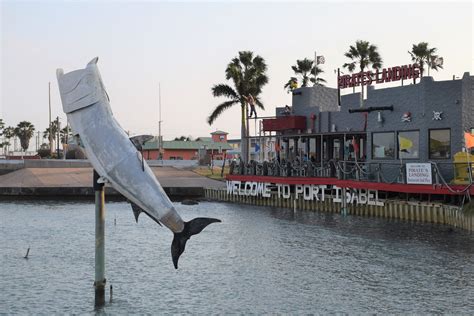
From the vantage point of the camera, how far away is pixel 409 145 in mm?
34312

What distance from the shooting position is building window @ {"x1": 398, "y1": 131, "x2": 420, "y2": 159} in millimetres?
33906

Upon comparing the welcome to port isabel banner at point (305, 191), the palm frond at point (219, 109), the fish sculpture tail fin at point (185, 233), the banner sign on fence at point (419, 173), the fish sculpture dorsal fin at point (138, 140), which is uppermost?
the palm frond at point (219, 109)

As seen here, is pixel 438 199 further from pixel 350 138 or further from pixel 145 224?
pixel 145 224

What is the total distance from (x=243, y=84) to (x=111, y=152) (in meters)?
46.7

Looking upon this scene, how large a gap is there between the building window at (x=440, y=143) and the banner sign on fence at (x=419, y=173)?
189 centimetres

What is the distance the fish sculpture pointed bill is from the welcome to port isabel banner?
25255 millimetres

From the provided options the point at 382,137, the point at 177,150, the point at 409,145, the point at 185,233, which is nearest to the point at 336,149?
the point at 382,137

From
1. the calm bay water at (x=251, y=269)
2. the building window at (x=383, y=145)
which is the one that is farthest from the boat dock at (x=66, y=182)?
the building window at (x=383, y=145)

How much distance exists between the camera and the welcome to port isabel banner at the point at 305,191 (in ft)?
122

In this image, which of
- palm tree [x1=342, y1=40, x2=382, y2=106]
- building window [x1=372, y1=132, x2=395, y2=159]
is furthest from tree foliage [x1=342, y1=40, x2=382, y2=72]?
building window [x1=372, y1=132, x2=395, y2=159]

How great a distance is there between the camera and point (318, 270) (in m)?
21.5

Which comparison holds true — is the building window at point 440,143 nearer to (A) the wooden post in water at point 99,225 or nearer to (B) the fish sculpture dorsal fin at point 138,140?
(A) the wooden post in water at point 99,225

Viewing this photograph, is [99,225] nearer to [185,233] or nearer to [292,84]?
[185,233]

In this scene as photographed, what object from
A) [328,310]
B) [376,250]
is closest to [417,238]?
[376,250]
